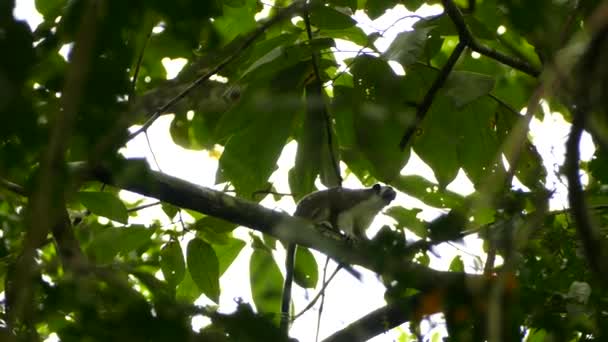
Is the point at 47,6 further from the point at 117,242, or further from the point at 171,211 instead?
the point at 171,211

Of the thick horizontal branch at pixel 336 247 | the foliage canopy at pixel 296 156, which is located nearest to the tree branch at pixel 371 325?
the foliage canopy at pixel 296 156

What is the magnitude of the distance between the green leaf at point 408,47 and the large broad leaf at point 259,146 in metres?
0.53

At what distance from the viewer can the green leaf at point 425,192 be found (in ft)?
12.6

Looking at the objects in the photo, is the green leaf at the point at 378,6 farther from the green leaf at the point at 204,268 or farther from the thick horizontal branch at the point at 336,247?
the green leaf at the point at 204,268

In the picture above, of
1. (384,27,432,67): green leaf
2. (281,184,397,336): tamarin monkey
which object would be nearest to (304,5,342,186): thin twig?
(384,27,432,67): green leaf

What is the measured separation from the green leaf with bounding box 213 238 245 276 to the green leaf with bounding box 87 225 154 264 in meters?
0.48

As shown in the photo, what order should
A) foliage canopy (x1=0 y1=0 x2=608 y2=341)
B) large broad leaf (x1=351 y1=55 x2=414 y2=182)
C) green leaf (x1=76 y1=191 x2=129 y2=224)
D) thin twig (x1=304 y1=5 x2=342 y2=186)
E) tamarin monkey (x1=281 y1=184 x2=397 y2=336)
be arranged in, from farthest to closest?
tamarin monkey (x1=281 y1=184 x2=397 y2=336)
thin twig (x1=304 y1=5 x2=342 y2=186)
green leaf (x1=76 y1=191 x2=129 y2=224)
large broad leaf (x1=351 y1=55 x2=414 y2=182)
foliage canopy (x1=0 y1=0 x2=608 y2=341)

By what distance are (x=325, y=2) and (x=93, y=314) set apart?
1.92 m

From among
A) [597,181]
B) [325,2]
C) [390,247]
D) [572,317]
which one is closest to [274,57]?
[325,2]

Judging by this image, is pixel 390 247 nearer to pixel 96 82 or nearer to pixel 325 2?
pixel 96 82

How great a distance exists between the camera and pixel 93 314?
1655 mm

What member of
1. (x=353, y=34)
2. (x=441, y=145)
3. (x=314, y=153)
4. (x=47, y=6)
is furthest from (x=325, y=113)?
(x=47, y=6)

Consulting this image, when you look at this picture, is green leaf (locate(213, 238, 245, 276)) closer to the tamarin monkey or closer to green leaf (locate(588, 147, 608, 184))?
green leaf (locate(588, 147, 608, 184))

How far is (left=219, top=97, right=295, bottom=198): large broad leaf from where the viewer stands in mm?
3498
